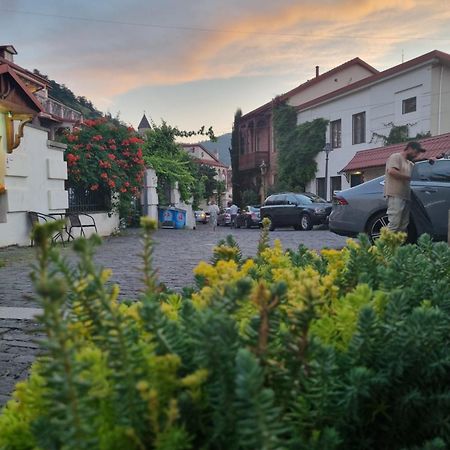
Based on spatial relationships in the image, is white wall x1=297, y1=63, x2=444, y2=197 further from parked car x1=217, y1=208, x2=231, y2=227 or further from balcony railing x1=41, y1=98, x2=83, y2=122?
balcony railing x1=41, y1=98, x2=83, y2=122

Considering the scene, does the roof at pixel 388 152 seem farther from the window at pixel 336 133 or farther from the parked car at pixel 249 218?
the parked car at pixel 249 218

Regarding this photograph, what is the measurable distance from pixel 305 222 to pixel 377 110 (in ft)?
23.4

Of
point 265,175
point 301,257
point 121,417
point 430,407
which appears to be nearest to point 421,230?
point 301,257

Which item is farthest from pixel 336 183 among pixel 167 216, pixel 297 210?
pixel 167 216

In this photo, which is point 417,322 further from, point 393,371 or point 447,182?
point 447,182

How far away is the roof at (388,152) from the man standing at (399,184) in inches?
344

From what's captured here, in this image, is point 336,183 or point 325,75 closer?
point 336,183

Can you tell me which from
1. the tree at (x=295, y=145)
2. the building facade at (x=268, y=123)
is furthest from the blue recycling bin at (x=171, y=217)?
the building facade at (x=268, y=123)

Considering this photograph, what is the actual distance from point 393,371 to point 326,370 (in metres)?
0.19

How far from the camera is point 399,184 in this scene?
7477 mm

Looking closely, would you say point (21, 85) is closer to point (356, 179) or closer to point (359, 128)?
point (356, 179)

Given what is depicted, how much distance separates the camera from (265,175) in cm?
3734

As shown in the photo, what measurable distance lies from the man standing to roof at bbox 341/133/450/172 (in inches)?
344

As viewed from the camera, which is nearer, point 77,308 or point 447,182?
point 77,308
